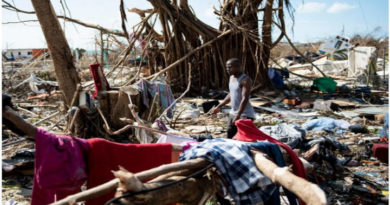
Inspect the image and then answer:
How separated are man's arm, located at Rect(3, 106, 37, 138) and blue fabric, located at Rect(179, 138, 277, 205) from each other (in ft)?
2.68

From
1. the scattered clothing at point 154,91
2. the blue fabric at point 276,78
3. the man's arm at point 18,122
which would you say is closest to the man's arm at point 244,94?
the scattered clothing at point 154,91

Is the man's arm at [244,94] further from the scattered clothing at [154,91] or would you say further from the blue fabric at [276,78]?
the blue fabric at [276,78]

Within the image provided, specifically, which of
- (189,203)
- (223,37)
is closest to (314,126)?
(223,37)

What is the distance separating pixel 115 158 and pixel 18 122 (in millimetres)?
525

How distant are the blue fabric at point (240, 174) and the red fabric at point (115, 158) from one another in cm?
25

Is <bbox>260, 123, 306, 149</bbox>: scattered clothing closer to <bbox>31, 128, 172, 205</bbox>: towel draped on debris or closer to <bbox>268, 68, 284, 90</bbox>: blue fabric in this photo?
<bbox>31, 128, 172, 205</bbox>: towel draped on debris

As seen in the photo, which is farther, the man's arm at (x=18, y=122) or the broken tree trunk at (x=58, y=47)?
the broken tree trunk at (x=58, y=47)

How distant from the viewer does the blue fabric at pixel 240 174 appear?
5.88 ft

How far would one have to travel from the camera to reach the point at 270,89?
36.8 feet

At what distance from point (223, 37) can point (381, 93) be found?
5.21 metres

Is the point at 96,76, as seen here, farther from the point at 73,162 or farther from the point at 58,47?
the point at 73,162

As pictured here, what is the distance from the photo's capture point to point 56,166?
1.73m

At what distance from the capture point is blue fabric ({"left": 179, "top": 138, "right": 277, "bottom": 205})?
1.79 metres

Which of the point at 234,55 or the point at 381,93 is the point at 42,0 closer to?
the point at 234,55
